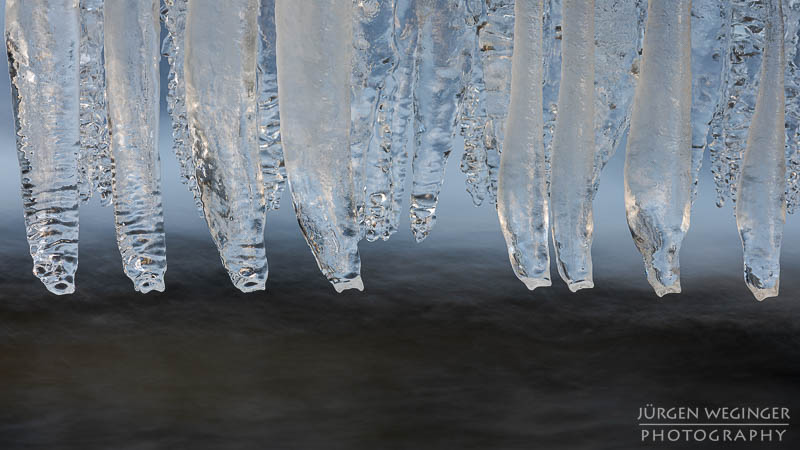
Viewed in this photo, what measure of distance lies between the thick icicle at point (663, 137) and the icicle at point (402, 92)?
25 centimetres

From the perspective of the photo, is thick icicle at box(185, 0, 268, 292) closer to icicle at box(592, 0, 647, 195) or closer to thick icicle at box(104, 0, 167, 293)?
thick icicle at box(104, 0, 167, 293)

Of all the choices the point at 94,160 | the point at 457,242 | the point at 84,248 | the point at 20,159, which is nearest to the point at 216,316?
the point at 84,248

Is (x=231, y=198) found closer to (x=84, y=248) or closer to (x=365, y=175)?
(x=365, y=175)

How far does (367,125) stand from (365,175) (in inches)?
2.3

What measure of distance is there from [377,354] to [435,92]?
2152mm

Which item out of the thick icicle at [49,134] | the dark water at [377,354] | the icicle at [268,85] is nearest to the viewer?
the thick icicle at [49,134]

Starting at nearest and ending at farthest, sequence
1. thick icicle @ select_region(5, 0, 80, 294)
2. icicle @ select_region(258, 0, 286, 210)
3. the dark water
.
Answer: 1. thick icicle @ select_region(5, 0, 80, 294)
2. icicle @ select_region(258, 0, 286, 210)
3. the dark water

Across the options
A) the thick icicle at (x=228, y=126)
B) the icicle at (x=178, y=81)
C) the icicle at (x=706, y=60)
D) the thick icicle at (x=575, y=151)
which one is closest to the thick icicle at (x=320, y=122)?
the thick icicle at (x=228, y=126)

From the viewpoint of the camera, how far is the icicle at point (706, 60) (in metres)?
0.64

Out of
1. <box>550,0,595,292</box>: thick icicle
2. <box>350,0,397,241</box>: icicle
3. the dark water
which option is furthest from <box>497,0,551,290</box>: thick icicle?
the dark water

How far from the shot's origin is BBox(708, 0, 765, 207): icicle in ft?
2.24

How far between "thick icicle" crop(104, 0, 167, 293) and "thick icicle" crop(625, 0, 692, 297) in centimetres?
51

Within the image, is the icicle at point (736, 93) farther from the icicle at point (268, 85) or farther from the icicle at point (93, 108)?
the icicle at point (93, 108)

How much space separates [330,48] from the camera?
537 millimetres
